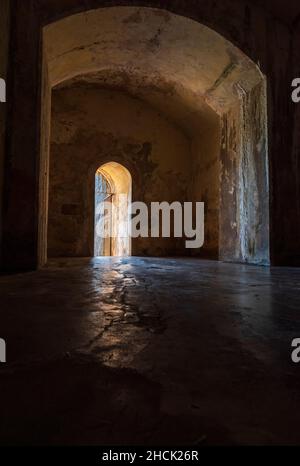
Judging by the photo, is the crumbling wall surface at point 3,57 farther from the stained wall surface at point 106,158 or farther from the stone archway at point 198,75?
the stained wall surface at point 106,158

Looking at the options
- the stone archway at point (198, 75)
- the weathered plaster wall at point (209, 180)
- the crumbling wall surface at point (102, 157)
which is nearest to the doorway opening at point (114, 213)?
the crumbling wall surface at point (102, 157)

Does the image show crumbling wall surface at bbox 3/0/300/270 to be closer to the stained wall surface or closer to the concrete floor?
the concrete floor

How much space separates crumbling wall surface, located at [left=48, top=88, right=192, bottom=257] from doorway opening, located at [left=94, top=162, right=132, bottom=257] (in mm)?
437

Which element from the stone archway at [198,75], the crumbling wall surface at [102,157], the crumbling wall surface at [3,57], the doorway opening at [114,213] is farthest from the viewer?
the doorway opening at [114,213]

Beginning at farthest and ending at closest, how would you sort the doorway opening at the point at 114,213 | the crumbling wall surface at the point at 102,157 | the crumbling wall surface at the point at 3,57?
the doorway opening at the point at 114,213 → the crumbling wall surface at the point at 102,157 → the crumbling wall surface at the point at 3,57

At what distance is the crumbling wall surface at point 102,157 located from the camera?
726 cm

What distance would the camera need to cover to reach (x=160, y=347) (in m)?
1.01

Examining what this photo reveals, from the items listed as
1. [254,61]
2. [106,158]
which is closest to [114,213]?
[106,158]

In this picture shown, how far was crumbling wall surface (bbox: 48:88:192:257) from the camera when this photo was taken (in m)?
7.26

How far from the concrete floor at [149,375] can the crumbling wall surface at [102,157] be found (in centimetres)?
581

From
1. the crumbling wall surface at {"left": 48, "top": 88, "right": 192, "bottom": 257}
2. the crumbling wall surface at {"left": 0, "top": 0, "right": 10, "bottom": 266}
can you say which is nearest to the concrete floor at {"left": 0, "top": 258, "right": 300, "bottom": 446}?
the crumbling wall surface at {"left": 0, "top": 0, "right": 10, "bottom": 266}

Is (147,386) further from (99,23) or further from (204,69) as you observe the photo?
(204,69)

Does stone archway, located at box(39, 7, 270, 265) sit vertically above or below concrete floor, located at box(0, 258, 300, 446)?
above

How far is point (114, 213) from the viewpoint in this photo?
9.19 m
